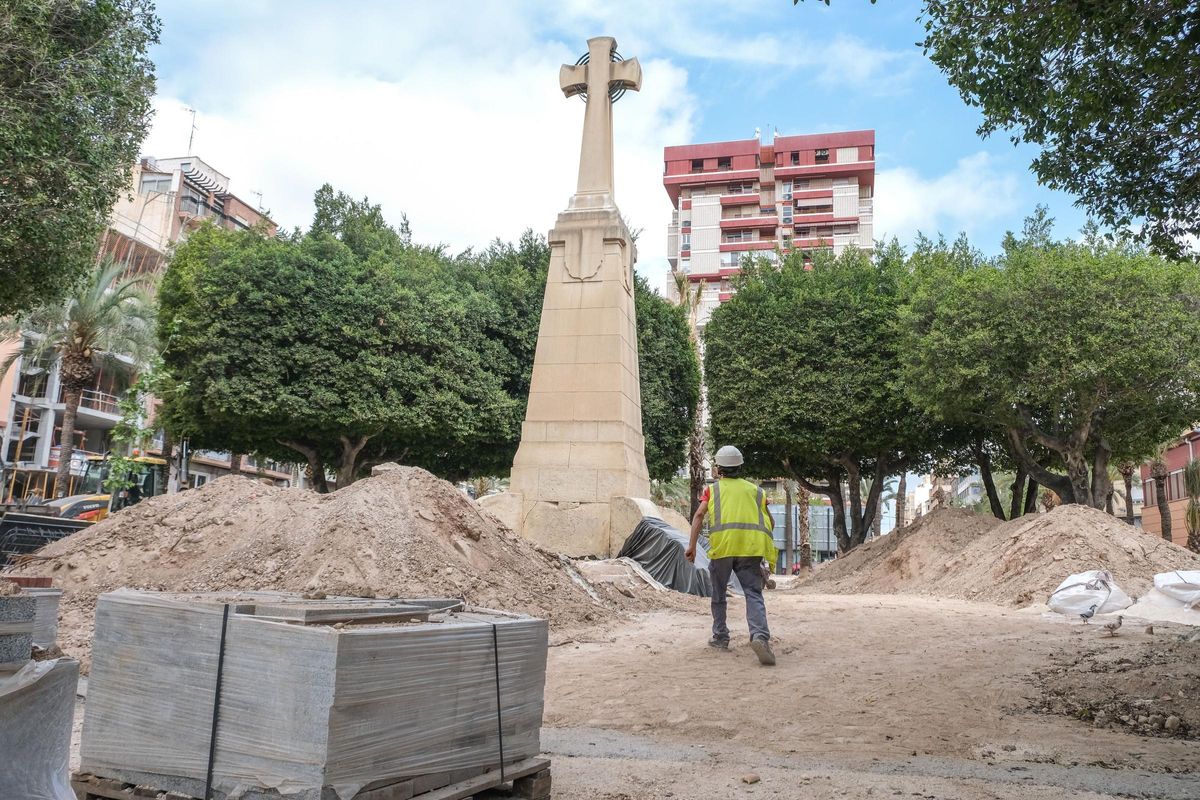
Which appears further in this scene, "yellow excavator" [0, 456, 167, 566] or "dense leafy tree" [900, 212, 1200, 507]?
"dense leafy tree" [900, 212, 1200, 507]

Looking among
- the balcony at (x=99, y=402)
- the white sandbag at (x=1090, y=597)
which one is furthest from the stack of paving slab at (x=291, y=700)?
the balcony at (x=99, y=402)

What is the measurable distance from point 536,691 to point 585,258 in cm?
1314

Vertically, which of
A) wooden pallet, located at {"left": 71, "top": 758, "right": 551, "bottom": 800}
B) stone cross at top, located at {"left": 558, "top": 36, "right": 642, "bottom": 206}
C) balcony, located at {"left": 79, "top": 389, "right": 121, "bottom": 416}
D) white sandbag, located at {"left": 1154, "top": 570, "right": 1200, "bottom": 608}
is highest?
stone cross at top, located at {"left": 558, "top": 36, "right": 642, "bottom": 206}

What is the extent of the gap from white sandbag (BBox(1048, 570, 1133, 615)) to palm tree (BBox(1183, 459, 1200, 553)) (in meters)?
22.9

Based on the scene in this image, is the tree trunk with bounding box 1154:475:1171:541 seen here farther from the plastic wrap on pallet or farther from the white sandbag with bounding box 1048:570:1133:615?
the plastic wrap on pallet

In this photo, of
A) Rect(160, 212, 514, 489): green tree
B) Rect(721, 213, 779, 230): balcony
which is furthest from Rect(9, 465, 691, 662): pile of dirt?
Rect(721, 213, 779, 230): balcony

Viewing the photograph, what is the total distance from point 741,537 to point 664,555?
7093 mm

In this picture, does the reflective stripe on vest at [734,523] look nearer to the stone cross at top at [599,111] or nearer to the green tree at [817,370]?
the stone cross at top at [599,111]

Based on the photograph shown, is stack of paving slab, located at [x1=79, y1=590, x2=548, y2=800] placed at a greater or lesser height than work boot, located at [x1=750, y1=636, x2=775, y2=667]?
greater

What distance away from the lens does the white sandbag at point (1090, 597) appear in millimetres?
11773

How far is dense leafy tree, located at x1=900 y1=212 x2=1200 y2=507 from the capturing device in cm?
1862

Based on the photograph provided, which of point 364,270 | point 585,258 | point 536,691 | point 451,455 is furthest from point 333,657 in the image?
point 451,455

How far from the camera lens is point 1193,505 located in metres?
31.3

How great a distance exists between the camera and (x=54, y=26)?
43.3 feet
